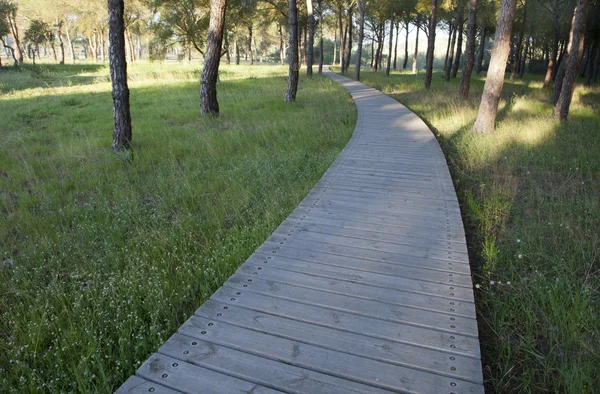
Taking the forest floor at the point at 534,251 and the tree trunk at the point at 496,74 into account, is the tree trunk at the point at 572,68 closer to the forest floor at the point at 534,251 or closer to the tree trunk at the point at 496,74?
the forest floor at the point at 534,251

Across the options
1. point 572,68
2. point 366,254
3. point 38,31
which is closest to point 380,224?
point 366,254

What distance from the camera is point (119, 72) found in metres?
8.05

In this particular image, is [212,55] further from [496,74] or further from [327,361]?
[327,361]

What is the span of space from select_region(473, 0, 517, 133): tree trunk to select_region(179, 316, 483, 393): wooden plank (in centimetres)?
868

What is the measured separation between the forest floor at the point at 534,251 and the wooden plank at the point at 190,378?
1.62 meters

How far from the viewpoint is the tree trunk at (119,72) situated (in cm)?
772

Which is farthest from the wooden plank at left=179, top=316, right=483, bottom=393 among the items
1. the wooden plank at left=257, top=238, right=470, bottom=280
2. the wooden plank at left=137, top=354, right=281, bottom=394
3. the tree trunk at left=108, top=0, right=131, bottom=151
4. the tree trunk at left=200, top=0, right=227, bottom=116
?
the tree trunk at left=200, top=0, right=227, bottom=116

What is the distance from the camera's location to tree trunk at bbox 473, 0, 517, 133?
9.17m

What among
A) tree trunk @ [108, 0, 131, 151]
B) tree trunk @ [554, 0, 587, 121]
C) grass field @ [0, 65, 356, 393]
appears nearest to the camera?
grass field @ [0, 65, 356, 393]

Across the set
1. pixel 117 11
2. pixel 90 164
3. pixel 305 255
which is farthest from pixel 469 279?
pixel 117 11

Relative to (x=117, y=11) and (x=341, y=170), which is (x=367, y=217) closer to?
(x=341, y=170)

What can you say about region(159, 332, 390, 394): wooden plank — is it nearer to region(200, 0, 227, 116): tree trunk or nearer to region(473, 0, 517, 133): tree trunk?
region(473, 0, 517, 133): tree trunk

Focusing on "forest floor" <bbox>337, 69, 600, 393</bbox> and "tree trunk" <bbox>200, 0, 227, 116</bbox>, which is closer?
"forest floor" <bbox>337, 69, 600, 393</bbox>

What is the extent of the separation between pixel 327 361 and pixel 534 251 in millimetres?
2965
